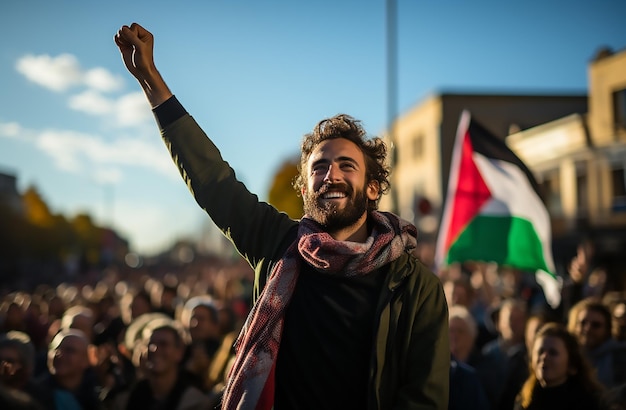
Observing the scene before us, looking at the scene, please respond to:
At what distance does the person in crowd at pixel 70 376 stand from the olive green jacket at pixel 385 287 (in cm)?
255

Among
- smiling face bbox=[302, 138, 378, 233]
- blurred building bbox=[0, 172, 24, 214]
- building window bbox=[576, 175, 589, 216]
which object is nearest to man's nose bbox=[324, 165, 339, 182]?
smiling face bbox=[302, 138, 378, 233]

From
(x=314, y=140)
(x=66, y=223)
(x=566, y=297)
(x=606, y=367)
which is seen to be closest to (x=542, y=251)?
(x=566, y=297)

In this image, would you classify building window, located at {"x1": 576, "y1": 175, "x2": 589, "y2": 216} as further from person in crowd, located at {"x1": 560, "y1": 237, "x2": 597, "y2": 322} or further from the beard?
the beard

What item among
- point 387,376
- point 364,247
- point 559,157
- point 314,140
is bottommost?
point 387,376

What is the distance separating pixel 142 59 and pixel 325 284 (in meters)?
1.08

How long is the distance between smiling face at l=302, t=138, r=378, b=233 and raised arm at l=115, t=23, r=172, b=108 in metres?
0.63

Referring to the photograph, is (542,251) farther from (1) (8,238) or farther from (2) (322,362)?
(1) (8,238)

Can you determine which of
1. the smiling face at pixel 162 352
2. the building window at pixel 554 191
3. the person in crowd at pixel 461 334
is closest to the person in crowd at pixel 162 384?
the smiling face at pixel 162 352

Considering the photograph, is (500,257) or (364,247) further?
(500,257)

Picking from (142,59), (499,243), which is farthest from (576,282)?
(142,59)

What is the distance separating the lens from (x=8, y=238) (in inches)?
1337

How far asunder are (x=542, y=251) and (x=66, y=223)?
183ft

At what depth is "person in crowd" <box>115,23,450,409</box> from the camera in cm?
230

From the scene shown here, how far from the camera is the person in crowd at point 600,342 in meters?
5.20
